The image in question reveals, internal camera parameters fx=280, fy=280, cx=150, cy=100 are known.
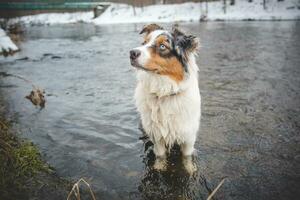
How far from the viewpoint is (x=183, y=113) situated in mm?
4234

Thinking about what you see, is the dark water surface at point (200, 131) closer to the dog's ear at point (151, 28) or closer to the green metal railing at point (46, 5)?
the dog's ear at point (151, 28)

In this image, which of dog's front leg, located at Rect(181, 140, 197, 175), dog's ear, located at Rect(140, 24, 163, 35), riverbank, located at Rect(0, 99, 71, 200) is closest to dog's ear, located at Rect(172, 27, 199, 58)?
dog's ear, located at Rect(140, 24, 163, 35)

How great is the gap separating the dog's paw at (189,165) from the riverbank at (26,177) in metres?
1.87

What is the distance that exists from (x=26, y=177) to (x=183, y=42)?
3089mm

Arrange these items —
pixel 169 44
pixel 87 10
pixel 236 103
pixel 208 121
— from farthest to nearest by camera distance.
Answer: pixel 87 10 → pixel 236 103 → pixel 208 121 → pixel 169 44

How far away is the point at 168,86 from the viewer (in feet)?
13.4

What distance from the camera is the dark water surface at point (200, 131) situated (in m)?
4.25

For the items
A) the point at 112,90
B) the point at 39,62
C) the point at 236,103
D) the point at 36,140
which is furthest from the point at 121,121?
the point at 39,62

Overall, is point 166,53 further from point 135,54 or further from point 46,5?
point 46,5

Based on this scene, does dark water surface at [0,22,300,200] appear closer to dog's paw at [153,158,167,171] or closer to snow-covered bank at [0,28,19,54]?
dog's paw at [153,158,167,171]

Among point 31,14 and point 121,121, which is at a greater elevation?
point 31,14

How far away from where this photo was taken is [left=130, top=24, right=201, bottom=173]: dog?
3.88 m

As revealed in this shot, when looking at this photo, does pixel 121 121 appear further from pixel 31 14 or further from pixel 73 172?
pixel 31 14

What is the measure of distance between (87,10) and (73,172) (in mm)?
61915
